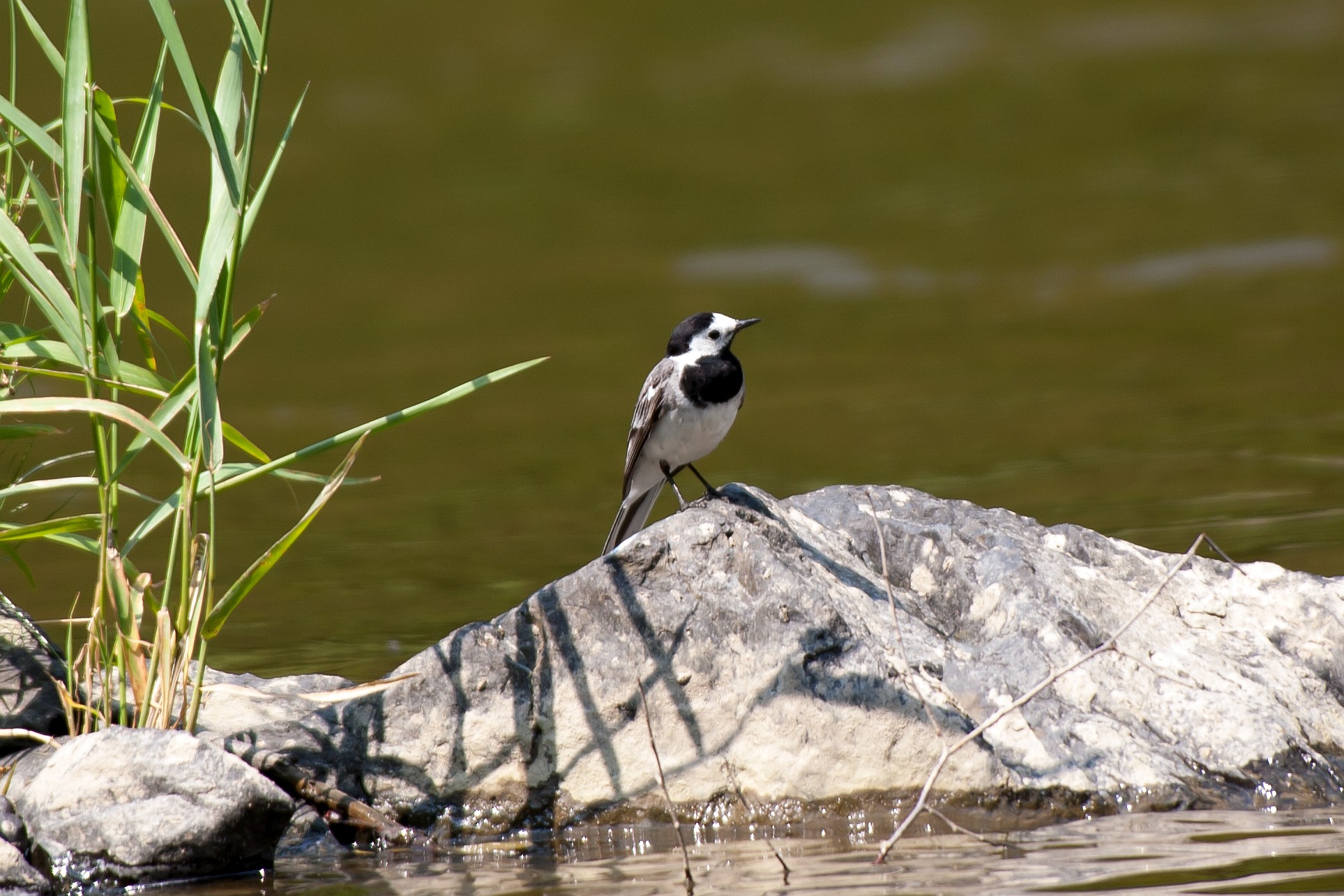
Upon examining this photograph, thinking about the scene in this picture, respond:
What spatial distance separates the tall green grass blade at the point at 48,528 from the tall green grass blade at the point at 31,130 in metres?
1.10

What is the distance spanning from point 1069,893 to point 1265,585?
8.02ft

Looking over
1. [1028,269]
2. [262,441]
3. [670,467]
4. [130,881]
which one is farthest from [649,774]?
[1028,269]

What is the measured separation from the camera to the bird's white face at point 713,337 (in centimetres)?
720

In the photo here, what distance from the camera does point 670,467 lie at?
7473 millimetres

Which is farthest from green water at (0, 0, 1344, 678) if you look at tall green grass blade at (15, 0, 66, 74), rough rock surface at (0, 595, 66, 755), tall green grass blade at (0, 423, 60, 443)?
tall green grass blade at (15, 0, 66, 74)

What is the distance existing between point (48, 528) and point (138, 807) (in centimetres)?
90

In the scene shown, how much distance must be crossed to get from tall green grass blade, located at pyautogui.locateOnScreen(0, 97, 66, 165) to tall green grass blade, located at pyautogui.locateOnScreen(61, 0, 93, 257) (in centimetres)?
6

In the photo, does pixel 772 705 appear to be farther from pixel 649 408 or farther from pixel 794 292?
pixel 794 292

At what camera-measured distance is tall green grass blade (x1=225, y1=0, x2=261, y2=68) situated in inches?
197

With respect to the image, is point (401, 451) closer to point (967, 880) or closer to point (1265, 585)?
point (1265, 585)

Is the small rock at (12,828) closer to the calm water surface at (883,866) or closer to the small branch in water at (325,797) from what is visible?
the calm water surface at (883,866)

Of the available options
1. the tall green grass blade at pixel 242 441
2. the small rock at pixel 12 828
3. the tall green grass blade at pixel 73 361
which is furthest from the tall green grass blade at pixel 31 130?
the small rock at pixel 12 828

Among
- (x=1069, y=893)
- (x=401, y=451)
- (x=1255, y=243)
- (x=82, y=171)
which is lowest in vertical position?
(x=1069, y=893)

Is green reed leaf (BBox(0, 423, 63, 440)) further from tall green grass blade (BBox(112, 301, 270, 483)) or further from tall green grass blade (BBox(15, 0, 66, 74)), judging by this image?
tall green grass blade (BBox(15, 0, 66, 74))
